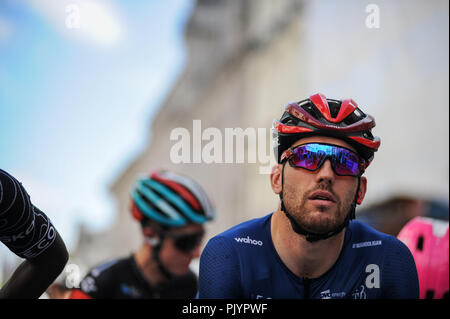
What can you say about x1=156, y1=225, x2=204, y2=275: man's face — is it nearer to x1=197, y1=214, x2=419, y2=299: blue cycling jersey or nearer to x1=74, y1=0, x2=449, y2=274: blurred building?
x1=74, y1=0, x2=449, y2=274: blurred building

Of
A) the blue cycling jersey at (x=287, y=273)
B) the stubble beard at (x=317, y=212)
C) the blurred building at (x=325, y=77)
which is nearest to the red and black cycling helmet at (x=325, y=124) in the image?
the stubble beard at (x=317, y=212)

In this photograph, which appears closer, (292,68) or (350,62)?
(350,62)

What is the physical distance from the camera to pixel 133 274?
521 cm

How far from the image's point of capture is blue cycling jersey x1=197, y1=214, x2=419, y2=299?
294cm

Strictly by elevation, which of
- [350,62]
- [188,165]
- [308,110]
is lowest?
[188,165]

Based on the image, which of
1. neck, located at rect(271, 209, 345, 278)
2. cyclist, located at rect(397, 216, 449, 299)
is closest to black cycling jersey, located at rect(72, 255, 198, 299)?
cyclist, located at rect(397, 216, 449, 299)

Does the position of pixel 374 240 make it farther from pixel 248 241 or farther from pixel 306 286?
pixel 248 241

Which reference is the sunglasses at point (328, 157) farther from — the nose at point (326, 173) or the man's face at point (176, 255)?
the man's face at point (176, 255)

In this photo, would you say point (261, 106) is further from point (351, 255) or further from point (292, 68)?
point (351, 255)

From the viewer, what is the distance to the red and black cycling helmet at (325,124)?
9.74 feet

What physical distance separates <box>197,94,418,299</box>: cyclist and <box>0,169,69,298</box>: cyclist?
82 cm

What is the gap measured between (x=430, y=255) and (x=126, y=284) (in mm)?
2754

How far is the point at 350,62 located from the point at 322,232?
14.7m

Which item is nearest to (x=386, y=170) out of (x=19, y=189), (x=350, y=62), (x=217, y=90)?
(x=350, y=62)
